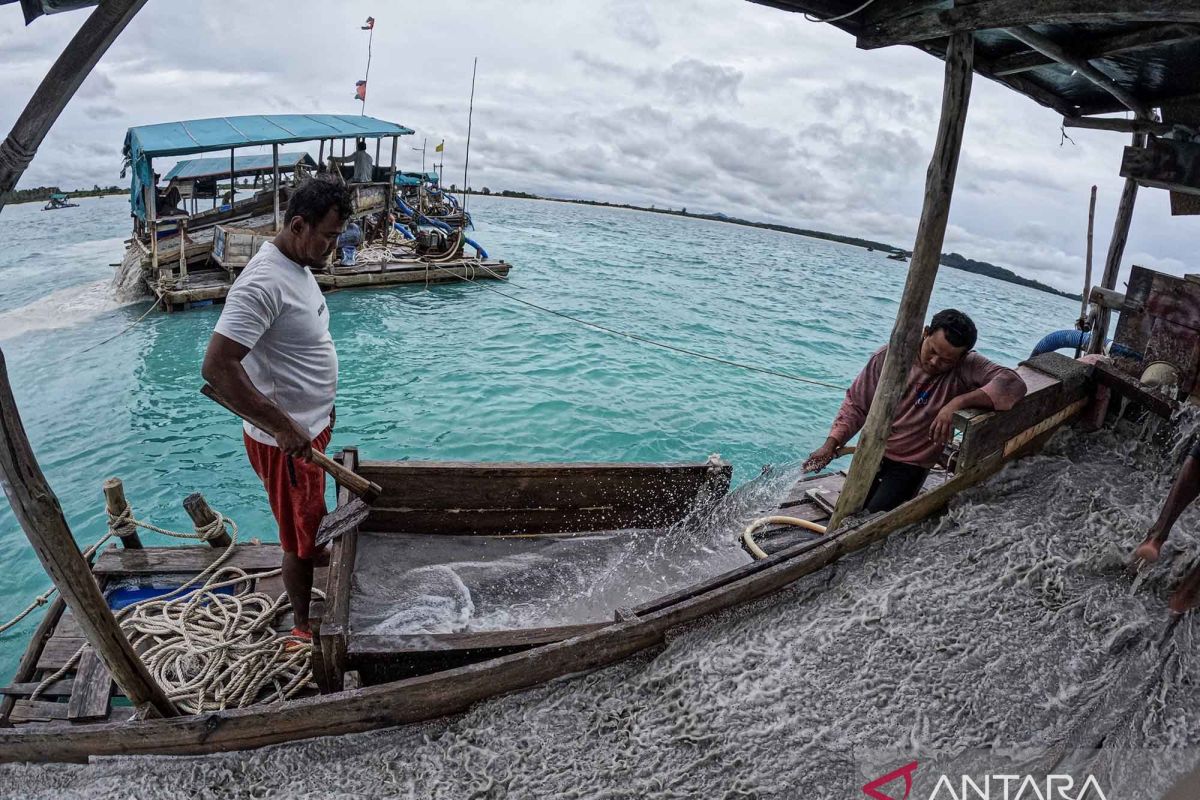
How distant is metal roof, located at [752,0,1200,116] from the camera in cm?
245

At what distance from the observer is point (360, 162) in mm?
20156

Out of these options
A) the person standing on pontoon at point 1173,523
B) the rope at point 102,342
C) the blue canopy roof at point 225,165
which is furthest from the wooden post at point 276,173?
the person standing on pontoon at point 1173,523

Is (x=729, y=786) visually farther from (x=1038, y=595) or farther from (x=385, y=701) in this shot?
(x=1038, y=595)

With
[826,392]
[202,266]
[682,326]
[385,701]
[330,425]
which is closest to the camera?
[385,701]

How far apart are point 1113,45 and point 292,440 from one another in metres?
4.23

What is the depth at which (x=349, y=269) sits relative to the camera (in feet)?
59.5

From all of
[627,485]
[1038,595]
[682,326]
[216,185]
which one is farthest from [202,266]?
[1038,595]

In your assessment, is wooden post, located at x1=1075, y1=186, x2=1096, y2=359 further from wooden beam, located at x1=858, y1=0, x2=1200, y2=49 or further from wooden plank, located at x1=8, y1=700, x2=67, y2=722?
wooden plank, located at x1=8, y1=700, x2=67, y2=722

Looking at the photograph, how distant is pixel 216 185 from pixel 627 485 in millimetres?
19840

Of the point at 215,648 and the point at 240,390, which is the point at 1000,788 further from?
the point at 215,648

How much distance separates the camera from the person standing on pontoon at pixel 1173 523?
280 centimetres

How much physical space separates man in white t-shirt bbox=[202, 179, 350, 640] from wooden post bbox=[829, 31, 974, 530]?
2609 millimetres

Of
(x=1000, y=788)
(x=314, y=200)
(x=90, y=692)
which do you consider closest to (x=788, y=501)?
(x=1000, y=788)

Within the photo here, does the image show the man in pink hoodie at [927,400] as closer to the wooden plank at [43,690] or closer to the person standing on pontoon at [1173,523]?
the person standing on pontoon at [1173,523]
